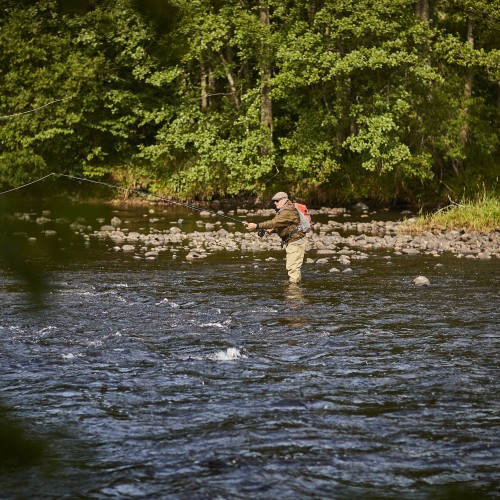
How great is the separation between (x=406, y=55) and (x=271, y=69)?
491cm

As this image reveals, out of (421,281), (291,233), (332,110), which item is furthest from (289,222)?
(332,110)

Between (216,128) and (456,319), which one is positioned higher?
(216,128)

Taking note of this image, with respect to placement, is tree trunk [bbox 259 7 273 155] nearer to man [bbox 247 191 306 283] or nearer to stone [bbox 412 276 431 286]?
man [bbox 247 191 306 283]

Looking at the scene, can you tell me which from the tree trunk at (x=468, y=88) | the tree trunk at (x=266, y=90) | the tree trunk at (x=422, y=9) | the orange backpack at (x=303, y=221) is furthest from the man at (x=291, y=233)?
the tree trunk at (x=422, y=9)

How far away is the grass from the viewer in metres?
21.1

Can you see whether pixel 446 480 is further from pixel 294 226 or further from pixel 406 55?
pixel 406 55

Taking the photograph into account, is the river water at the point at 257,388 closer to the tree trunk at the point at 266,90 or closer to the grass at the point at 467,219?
the grass at the point at 467,219

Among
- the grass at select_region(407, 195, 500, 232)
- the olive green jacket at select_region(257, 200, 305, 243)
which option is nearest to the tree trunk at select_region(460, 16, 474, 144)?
the grass at select_region(407, 195, 500, 232)

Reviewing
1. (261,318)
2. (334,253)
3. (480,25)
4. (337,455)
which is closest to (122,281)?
(261,318)

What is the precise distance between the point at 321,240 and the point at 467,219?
394 centimetres

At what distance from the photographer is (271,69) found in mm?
28500

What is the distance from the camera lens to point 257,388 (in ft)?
26.5

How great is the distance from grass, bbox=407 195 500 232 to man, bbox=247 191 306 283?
24.7 ft

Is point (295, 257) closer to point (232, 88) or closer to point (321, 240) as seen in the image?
point (321, 240)
